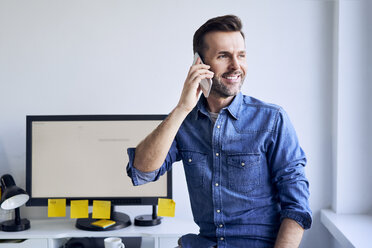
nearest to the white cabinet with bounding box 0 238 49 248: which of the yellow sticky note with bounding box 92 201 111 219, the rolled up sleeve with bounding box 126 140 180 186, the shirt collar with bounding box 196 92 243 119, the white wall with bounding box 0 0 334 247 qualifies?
the yellow sticky note with bounding box 92 201 111 219

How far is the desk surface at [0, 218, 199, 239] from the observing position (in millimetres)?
1762

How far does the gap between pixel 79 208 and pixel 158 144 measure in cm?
99

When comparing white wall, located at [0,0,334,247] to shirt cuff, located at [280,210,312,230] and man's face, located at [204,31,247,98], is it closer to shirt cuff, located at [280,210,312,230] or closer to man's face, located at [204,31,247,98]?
man's face, located at [204,31,247,98]

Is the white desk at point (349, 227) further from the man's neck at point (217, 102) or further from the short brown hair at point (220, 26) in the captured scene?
the short brown hair at point (220, 26)

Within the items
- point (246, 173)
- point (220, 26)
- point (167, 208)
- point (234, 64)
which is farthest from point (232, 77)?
point (167, 208)

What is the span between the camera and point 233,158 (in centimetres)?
111

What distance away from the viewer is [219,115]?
1146 mm

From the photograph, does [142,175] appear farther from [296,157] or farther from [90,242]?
[90,242]

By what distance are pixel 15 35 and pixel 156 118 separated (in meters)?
1.00

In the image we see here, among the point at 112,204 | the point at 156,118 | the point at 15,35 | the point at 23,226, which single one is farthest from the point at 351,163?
the point at 15,35

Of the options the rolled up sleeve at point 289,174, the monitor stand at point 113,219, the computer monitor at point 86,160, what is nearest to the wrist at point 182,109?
the rolled up sleeve at point 289,174

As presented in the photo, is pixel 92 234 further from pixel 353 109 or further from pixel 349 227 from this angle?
pixel 353 109

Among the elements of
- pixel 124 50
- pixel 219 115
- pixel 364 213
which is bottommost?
pixel 364 213

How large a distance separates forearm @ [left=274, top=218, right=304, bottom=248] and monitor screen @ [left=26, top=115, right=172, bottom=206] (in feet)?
3.08
